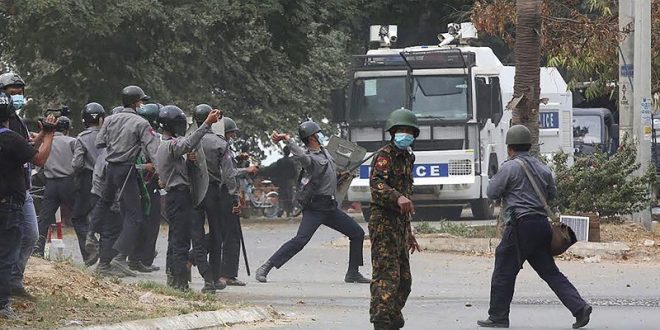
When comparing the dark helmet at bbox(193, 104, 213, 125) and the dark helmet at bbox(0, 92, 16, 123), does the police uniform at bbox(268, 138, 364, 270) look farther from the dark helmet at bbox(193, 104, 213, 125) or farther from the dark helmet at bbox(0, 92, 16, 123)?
the dark helmet at bbox(0, 92, 16, 123)

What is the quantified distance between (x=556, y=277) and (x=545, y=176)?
0.85m

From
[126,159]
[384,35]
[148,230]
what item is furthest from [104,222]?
[384,35]

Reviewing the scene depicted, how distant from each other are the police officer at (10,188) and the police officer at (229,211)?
160 inches

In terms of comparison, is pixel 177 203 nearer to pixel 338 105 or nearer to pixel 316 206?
pixel 316 206

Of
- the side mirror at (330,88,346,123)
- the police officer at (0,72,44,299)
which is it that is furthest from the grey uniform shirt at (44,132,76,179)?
the side mirror at (330,88,346,123)

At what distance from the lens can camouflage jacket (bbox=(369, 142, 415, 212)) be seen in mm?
11242

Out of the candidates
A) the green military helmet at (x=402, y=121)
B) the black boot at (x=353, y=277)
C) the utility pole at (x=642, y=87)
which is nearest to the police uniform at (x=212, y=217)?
the black boot at (x=353, y=277)

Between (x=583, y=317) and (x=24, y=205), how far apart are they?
4546mm

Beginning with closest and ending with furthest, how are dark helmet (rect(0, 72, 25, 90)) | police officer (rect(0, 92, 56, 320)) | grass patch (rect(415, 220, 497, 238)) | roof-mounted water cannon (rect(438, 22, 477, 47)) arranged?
police officer (rect(0, 92, 56, 320)) → dark helmet (rect(0, 72, 25, 90)) → grass patch (rect(415, 220, 497, 238)) → roof-mounted water cannon (rect(438, 22, 477, 47))

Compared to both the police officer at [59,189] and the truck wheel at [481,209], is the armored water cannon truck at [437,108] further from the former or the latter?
the police officer at [59,189]

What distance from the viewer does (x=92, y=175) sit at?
1759 cm

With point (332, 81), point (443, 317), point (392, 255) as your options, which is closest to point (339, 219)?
point (443, 317)

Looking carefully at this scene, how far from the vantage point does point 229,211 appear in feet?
51.0

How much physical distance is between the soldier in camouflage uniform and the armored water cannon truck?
56.2ft
